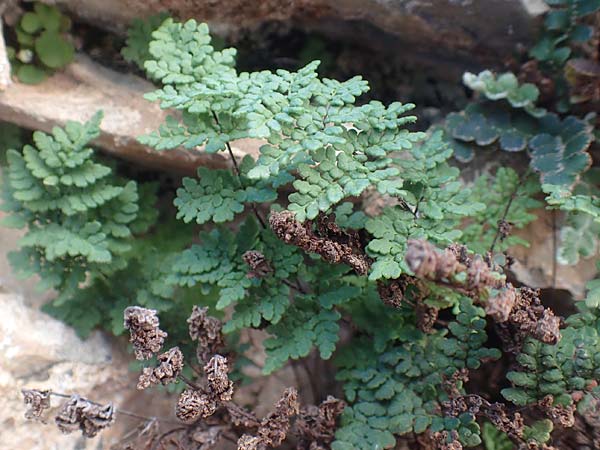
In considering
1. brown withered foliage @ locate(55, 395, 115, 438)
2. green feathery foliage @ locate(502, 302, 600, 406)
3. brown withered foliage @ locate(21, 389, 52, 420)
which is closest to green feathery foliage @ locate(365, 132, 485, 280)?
green feathery foliage @ locate(502, 302, 600, 406)

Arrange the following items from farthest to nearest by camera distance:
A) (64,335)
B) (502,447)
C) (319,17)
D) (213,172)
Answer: (319,17) < (64,335) < (502,447) < (213,172)

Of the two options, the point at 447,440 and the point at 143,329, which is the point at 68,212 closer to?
the point at 143,329

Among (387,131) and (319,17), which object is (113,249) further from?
(319,17)

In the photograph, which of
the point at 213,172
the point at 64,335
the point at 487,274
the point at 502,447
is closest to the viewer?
the point at 487,274

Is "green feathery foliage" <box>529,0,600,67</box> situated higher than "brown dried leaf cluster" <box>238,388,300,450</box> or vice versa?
"green feathery foliage" <box>529,0,600,67</box>

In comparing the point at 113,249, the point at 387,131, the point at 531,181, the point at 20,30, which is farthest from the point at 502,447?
the point at 20,30

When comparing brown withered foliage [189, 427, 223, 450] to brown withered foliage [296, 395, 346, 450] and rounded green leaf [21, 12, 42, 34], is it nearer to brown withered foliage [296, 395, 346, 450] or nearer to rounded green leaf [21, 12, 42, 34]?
brown withered foliage [296, 395, 346, 450]
